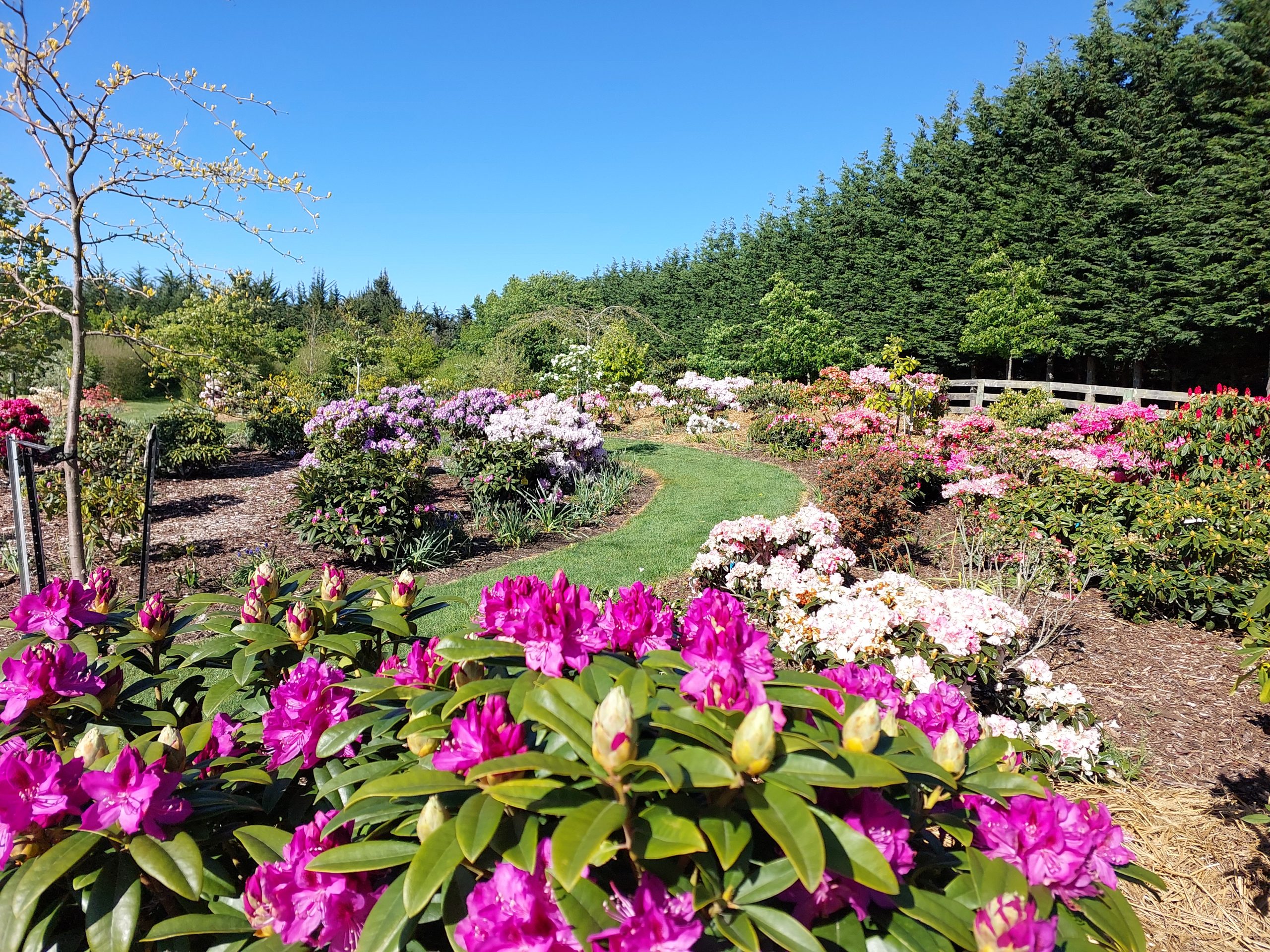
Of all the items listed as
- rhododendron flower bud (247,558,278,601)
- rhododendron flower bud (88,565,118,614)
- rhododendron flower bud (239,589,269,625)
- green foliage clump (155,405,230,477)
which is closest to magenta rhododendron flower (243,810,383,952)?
rhododendron flower bud (239,589,269,625)

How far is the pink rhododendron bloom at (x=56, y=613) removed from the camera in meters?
1.57

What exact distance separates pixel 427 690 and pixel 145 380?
23899 mm

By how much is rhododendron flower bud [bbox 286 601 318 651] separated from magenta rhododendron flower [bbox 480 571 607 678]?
54 cm

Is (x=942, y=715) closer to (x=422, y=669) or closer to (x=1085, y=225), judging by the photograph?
(x=422, y=669)

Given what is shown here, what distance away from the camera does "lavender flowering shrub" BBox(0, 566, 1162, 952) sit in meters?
0.82

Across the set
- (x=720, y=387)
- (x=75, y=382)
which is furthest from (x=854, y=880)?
(x=720, y=387)

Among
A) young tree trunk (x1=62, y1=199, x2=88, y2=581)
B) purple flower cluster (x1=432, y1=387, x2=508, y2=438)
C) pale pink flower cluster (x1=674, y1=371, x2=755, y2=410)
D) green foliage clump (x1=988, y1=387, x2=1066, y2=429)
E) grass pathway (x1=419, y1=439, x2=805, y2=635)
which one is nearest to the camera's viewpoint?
young tree trunk (x1=62, y1=199, x2=88, y2=581)

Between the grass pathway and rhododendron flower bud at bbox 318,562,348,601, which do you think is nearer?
rhododendron flower bud at bbox 318,562,348,601

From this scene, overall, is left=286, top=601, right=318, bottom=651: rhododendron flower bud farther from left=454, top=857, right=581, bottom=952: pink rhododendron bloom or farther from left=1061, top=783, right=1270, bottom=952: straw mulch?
left=1061, top=783, right=1270, bottom=952: straw mulch

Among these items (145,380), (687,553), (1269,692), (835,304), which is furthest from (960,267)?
(145,380)

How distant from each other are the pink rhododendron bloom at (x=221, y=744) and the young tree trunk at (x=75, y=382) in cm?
301

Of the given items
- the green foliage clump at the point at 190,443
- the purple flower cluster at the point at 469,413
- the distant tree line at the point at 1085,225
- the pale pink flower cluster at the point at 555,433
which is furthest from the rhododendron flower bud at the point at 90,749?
the distant tree line at the point at 1085,225

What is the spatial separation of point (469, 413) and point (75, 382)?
546 cm

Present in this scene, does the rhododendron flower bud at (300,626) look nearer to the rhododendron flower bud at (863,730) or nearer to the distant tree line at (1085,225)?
the rhododendron flower bud at (863,730)
